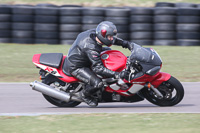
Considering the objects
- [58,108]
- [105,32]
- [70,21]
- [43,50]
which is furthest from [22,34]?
[105,32]

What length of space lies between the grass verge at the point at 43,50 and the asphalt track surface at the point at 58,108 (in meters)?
1.47

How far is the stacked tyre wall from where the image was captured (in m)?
13.8

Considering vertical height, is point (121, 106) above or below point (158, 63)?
below

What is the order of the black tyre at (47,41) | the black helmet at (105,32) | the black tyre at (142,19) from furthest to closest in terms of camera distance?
the black tyre at (47,41) → the black tyre at (142,19) → the black helmet at (105,32)

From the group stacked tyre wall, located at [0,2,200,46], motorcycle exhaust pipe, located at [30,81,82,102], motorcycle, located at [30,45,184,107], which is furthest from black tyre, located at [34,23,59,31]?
motorcycle exhaust pipe, located at [30,81,82,102]

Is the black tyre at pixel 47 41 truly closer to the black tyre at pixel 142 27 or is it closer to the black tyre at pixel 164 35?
the black tyre at pixel 142 27

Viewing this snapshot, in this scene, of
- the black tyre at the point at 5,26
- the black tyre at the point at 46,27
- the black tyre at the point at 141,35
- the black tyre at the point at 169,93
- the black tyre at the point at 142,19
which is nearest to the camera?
the black tyre at the point at 169,93

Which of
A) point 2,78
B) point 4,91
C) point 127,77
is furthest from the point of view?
point 2,78

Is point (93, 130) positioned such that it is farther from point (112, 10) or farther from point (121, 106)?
point (112, 10)

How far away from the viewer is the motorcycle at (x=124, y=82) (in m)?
6.65

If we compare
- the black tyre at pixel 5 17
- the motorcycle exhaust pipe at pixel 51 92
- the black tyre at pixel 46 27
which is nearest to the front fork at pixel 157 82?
the motorcycle exhaust pipe at pixel 51 92

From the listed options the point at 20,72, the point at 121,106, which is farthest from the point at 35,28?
the point at 121,106

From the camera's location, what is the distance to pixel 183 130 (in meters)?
→ 5.31

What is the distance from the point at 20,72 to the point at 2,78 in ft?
2.38
